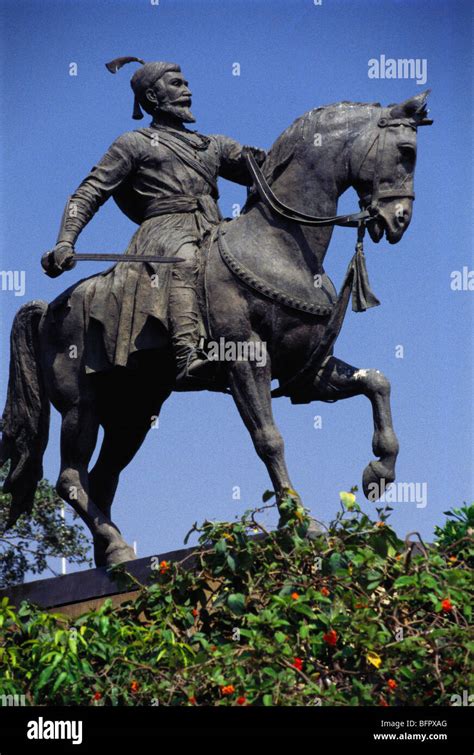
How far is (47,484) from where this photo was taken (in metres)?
26.8

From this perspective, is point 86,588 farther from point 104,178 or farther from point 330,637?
point 104,178

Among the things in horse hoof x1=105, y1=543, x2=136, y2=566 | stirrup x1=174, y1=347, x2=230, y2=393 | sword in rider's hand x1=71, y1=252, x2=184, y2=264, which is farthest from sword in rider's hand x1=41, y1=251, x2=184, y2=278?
horse hoof x1=105, y1=543, x2=136, y2=566

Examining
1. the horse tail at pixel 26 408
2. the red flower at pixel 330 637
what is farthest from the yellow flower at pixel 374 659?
the horse tail at pixel 26 408

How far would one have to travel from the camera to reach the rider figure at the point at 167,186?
1520 cm

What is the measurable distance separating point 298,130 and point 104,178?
184cm

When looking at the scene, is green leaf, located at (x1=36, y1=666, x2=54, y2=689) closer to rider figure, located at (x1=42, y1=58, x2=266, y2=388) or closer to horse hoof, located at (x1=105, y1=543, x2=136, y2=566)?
horse hoof, located at (x1=105, y1=543, x2=136, y2=566)

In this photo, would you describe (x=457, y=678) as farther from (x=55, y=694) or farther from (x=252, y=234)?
(x=252, y=234)

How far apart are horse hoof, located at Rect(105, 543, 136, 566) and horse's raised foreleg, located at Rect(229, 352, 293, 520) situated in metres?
1.47

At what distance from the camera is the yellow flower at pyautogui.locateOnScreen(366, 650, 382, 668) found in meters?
12.4

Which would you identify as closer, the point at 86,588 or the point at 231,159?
the point at 86,588

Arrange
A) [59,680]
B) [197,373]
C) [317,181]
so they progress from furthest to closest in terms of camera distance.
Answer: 1. [317,181]
2. [197,373]
3. [59,680]

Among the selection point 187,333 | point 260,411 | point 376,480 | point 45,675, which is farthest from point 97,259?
point 45,675

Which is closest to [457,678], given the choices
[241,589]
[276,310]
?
[241,589]

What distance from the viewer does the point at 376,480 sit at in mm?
14555
